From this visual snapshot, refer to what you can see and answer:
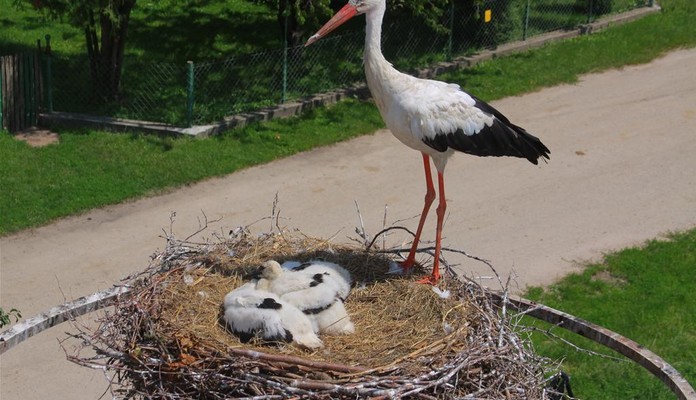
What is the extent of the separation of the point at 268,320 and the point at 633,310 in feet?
22.8

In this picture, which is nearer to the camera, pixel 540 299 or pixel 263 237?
pixel 263 237

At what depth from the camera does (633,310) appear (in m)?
12.8

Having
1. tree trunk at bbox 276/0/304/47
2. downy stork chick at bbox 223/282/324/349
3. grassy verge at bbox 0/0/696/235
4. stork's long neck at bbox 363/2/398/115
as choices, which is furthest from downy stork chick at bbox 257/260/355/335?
tree trunk at bbox 276/0/304/47

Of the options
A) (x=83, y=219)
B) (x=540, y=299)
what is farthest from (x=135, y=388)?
(x=83, y=219)

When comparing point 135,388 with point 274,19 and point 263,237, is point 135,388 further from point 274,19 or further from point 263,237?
point 274,19

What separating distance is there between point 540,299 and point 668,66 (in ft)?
32.9

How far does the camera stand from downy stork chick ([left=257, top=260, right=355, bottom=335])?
7.46 metres

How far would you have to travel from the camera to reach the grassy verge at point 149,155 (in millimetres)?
15180

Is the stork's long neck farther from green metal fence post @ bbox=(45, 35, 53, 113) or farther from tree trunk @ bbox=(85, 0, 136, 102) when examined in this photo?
green metal fence post @ bbox=(45, 35, 53, 113)

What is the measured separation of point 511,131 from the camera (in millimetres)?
8664

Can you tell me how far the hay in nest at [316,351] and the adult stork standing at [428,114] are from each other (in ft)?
1.85

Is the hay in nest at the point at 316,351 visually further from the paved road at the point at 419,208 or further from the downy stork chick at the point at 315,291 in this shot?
the paved road at the point at 419,208

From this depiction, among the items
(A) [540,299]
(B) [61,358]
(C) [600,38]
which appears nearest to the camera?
(B) [61,358]

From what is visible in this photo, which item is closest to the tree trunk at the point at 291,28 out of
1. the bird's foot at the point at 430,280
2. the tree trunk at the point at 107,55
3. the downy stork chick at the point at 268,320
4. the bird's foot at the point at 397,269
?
the tree trunk at the point at 107,55
